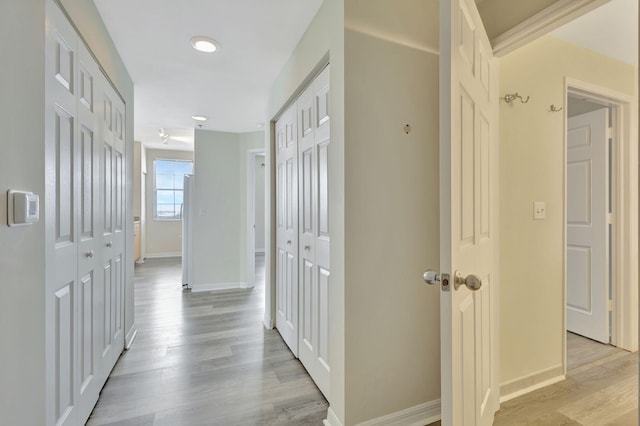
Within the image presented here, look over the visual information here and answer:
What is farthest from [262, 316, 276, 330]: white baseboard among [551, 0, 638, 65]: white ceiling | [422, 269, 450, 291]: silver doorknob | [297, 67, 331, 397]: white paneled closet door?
[551, 0, 638, 65]: white ceiling

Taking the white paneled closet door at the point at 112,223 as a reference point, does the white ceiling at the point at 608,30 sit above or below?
above

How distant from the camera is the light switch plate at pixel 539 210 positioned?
186cm

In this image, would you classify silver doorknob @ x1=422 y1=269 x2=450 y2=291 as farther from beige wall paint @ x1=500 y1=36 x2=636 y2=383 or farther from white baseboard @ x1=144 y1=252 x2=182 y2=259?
white baseboard @ x1=144 y1=252 x2=182 y2=259

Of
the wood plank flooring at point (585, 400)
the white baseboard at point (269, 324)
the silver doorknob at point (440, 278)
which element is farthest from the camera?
the white baseboard at point (269, 324)

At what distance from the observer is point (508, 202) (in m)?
1.77

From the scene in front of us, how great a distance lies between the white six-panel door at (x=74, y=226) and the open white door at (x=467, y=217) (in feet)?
4.77

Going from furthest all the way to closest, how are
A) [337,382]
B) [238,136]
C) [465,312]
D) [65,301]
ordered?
[238,136], [337,382], [65,301], [465,312]

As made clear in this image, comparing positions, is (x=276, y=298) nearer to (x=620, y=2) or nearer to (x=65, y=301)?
(x=65, y=301)

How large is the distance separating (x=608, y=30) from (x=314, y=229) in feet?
7.84

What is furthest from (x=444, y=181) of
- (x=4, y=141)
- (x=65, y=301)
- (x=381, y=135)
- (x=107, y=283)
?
(x=107, y=283)

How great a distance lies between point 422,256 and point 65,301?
176 centimetres

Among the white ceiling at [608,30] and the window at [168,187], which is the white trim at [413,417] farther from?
the window at [168,187]

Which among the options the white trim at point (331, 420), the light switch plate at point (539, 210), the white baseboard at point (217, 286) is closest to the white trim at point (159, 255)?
the white baseboard at point (217, 286)

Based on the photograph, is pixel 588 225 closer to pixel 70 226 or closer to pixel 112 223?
pixel 70 226
